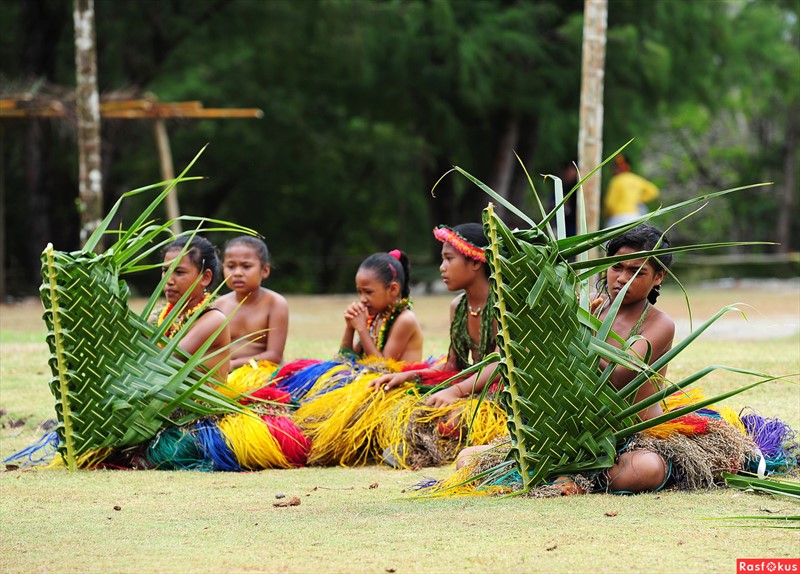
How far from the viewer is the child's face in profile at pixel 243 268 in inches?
240

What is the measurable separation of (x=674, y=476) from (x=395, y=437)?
4.86 ft

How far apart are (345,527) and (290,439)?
1.79 meters

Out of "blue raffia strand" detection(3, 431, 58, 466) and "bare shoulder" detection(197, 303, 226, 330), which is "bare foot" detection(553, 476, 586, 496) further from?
"blue raffia strand" detection(3, 431, 58, 466)

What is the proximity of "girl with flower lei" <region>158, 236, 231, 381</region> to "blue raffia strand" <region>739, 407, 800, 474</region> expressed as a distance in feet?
7.44

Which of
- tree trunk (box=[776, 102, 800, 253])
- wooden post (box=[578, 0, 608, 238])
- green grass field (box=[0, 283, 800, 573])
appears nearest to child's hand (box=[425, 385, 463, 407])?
green grass field (box=[0, 283, 800, 573])

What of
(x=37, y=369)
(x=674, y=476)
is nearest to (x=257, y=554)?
(x=674, y=476)

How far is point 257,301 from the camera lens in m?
6.24

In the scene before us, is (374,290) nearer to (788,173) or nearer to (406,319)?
(406,319)

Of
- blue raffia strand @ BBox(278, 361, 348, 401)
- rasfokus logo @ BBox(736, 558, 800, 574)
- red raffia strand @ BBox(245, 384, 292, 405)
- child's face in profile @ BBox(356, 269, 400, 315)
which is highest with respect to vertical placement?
child's face in profile @ BBox(356, 269, 400, 315)

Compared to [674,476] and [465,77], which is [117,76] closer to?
[465,77]

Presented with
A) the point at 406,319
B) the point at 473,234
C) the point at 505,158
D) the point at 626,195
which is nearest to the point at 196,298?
the point at 406,319

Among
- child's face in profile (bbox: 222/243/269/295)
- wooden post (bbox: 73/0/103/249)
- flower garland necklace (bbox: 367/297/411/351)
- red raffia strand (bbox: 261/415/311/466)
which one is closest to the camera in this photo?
red raffia strand (bbox: 261/415/311/466)

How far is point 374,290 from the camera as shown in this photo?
5.82 meters

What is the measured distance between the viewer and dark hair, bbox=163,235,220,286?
5453mm
